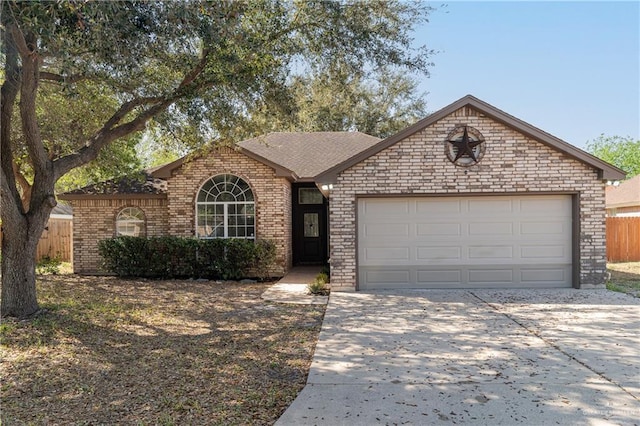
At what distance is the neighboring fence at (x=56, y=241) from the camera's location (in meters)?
17.5

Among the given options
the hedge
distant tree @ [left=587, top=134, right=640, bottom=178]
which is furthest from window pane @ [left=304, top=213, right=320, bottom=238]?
distant tree @ [left=587, top=134, right=640, bottom=178]

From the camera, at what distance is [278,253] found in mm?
12961

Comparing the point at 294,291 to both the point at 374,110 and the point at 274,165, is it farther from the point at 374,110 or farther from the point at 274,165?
the point at 374,110

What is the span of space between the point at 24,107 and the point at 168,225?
671cm

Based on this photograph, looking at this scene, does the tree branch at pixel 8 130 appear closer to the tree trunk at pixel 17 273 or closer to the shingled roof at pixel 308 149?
the tree trunk at pixel 17 273

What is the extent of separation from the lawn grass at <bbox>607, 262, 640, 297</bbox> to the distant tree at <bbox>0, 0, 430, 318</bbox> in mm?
6849

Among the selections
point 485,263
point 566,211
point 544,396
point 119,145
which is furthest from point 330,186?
point 119,145

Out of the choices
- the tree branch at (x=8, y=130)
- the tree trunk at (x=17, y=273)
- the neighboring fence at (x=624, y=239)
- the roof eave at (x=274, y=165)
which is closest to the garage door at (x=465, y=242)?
the roof eave at (x=274, y=165)

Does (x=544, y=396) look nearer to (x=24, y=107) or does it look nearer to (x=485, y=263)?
(x=485, y=263)

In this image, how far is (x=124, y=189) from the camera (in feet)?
45.3

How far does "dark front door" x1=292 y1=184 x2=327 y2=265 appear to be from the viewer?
15555 mm

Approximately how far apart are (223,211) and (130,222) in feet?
10.2

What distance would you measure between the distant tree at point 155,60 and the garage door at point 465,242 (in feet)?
11.0

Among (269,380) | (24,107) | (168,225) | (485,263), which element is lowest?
(269,380)
